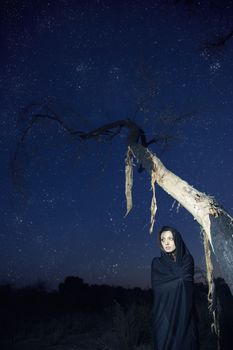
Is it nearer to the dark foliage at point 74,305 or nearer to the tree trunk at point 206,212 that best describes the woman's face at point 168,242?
the tree trunk at point 206,212

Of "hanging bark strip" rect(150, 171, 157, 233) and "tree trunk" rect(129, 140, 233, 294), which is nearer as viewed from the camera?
"tree trunk" rect(129, 140, 233, 294)

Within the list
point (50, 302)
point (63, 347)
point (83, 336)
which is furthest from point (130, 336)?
point (50, 302)

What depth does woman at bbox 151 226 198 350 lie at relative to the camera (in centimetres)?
460

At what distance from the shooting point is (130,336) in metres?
9.33

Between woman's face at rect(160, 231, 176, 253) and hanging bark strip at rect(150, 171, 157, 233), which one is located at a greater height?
hanging bark strip at rect(150, 171, 157, 233)

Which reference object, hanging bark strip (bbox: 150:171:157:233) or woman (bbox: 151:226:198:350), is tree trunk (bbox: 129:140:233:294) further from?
woman (bbox: 151:226:198:350)

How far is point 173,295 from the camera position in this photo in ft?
15.5

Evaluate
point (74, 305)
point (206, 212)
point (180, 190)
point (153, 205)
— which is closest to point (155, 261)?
point (206, 212)

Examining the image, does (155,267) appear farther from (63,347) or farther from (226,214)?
(63,347)

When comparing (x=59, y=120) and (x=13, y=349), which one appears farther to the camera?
→ (x=13, y=349)

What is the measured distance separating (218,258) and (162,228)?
808mm

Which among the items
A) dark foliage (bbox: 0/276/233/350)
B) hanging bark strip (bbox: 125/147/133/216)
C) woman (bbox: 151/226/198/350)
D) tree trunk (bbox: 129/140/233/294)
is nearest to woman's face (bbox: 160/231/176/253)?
woman (bbox: 151/226/198/350)

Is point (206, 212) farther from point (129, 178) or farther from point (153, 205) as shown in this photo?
point (129, 178)

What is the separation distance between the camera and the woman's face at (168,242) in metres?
4.84
